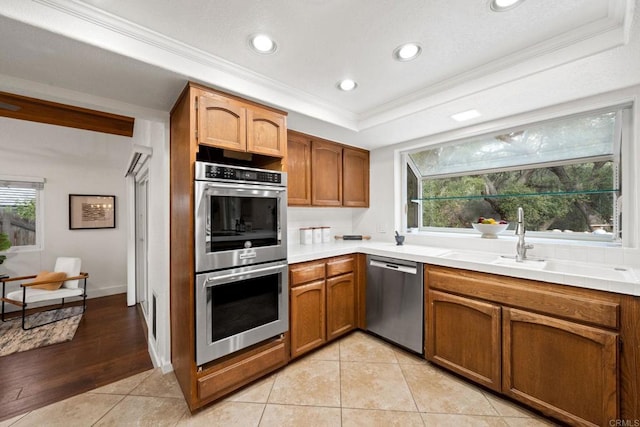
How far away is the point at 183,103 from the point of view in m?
1.81

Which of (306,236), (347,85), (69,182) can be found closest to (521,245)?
(347,85)

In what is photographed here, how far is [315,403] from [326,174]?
213 centimetres

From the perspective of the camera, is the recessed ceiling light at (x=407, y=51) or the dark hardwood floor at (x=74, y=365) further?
the dark hardwood floor at (x=74, y=365)

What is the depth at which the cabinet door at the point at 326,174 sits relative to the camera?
9.34ft

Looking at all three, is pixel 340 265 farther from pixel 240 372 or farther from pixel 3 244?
pixel 3 244

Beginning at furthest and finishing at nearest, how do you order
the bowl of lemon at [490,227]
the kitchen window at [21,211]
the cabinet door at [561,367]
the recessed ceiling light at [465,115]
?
the kitchen window at [21,211]
the bowl of lemon at [490,227]
the recessed ceiling light at [465,115]
the cabinet door at [561,367]

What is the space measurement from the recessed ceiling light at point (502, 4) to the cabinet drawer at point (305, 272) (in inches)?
80.1

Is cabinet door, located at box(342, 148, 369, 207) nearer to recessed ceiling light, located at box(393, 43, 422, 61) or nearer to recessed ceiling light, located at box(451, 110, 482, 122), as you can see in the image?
recessed ceiling light, located at box(451, 110, 482, 122)

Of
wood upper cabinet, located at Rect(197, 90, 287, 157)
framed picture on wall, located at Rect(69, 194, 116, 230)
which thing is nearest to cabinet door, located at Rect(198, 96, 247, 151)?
wood upper cabinet, located at Rect(197, 90, 287, 157)

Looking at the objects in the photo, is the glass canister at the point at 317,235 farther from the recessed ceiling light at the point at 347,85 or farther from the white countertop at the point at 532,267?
the recessed ceiling light at the point at 347,85

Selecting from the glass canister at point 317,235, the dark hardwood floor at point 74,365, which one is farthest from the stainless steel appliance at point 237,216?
the dark hardwood floor at point 74,365

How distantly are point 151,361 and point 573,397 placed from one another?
318cm

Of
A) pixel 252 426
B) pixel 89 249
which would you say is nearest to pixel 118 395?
pixel 252 426

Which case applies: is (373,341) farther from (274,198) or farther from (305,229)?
(274,198)
